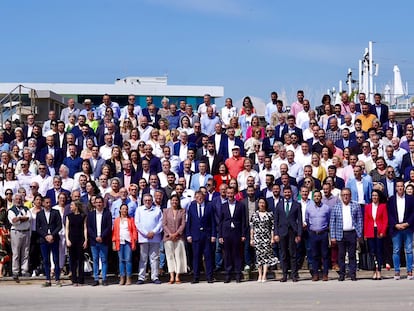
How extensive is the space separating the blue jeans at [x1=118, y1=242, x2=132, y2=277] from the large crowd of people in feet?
0.07

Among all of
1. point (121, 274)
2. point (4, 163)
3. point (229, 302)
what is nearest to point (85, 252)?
point (121, 274)

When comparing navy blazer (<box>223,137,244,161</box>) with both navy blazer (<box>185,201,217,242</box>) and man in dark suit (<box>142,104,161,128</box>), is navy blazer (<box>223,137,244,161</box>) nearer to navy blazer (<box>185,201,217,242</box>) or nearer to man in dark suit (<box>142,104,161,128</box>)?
man in dark suit (<box>142,104,161,128</box>)

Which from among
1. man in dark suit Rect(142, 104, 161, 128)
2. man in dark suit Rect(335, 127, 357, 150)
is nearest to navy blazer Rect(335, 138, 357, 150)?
man in dark suit Rect(335, 127, 357, 150)

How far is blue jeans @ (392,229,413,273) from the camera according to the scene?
680 inches

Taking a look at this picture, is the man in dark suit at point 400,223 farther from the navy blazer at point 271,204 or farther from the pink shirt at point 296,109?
the pink shirt at point 296,109

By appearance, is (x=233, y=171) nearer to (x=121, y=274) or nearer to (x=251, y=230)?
(x=251, y=230)

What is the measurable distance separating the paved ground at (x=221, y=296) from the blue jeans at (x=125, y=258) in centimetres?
37

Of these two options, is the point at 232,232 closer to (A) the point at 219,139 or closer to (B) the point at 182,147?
(B) the point at 182,147

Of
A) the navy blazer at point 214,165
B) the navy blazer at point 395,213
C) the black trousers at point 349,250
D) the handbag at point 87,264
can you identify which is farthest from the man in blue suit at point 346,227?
the handbag at point 87,264

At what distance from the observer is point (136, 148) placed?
20.5m

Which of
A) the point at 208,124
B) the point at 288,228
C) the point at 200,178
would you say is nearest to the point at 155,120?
the point at 208,124

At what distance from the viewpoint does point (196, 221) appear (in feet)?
58.0

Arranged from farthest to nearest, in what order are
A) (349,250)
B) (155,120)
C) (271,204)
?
(155,120), (271,204), (349,250)

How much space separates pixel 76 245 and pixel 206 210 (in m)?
2.81
